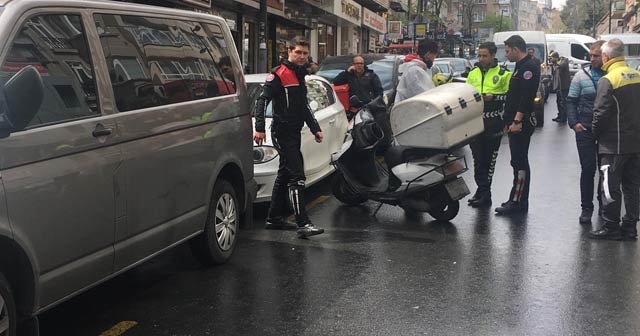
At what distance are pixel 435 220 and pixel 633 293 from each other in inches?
106

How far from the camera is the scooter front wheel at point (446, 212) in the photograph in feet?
24.4

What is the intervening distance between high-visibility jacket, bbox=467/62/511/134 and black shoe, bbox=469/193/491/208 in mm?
779

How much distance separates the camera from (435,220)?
757 cm

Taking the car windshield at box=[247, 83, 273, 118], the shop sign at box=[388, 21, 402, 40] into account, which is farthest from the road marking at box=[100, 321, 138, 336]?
the shop sign at box=[388, 21, 402, 40]

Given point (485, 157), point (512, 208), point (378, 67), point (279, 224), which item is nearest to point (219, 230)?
point (279, 224)

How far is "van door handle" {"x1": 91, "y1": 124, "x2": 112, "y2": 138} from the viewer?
4.01 metres

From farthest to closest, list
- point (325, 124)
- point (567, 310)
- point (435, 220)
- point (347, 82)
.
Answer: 1. point (347, 82)
2. point (325, 124)
3. point (435, 220)
4. point (567, 310)

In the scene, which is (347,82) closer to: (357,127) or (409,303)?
(357,127)

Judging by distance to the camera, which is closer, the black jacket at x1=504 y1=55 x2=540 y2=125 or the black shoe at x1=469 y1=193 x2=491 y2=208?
the black jacket at x1=504 y1=55 x2=540 y2=125

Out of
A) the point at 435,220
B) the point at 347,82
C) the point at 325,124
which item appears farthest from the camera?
the point at 347,82

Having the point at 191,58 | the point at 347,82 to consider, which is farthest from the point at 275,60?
the point at 191,58

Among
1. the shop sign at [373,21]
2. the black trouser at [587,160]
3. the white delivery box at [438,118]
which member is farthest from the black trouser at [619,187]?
the shop sign at [373,21]

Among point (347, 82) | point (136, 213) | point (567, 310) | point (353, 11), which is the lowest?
point (567, 310)

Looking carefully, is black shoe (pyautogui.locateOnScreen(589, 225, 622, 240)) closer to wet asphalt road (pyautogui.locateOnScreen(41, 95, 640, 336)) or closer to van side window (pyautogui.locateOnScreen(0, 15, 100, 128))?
wet asphalt road (pyautogui.locateOnScreen(41, 95, 640, 336))
